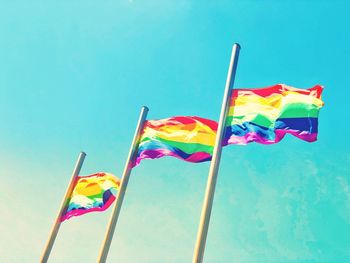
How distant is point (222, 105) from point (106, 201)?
7019mm

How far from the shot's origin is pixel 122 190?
12922mm

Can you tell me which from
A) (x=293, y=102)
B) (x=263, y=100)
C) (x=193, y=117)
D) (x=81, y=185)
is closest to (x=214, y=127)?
(x=193, y=117)

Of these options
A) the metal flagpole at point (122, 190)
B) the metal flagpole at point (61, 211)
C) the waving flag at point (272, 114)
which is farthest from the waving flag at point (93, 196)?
the waving flag at point (272, 114)

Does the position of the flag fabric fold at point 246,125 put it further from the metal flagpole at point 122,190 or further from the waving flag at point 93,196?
the waving flag at point 93,196

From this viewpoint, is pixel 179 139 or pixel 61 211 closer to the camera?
pixel 179 139

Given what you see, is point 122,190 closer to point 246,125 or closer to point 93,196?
point 93,196

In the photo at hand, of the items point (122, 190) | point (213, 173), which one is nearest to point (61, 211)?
point (122, 190)

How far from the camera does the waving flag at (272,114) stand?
1142 cm

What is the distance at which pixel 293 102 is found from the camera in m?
11.9

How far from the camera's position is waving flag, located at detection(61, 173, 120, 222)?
15.7 meters

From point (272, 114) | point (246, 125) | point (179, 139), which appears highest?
point (272, 114)

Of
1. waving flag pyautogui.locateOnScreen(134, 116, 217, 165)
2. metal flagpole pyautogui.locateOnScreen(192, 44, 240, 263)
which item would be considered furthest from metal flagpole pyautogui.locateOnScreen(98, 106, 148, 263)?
metal flagpole pyautogui.locateOnScreen(192, 44, 240, 263)

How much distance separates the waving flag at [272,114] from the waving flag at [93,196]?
20.8ft

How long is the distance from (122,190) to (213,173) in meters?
4.08
